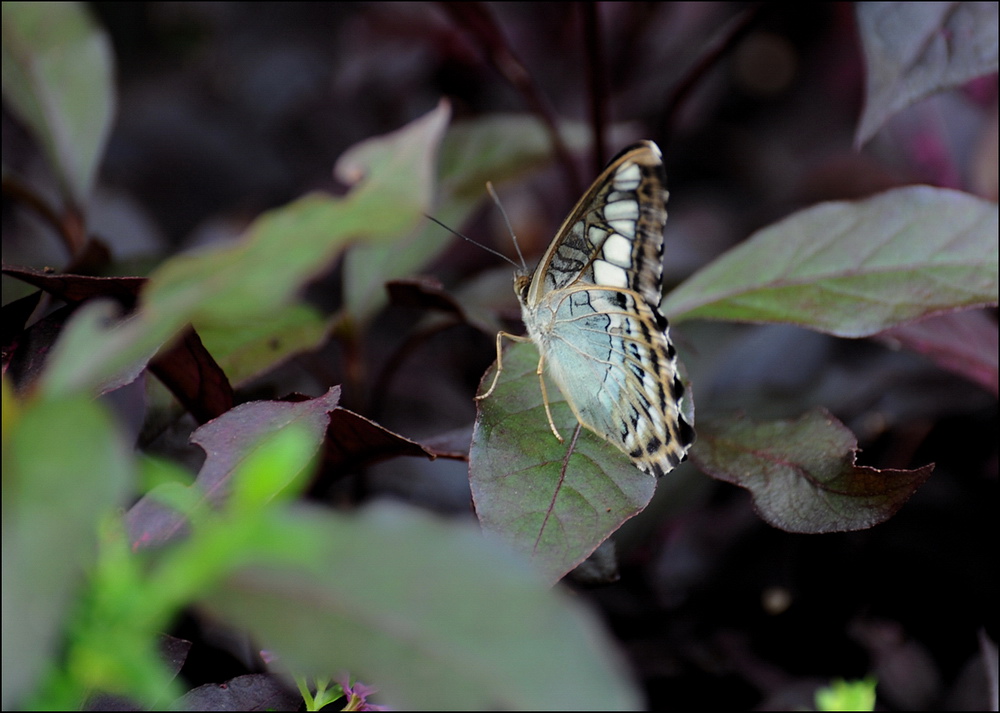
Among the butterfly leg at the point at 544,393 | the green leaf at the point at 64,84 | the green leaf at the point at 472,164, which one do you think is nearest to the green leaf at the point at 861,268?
the butterfly leg at the point at 544,393

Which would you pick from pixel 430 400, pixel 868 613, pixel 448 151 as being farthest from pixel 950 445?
pixel 448 151

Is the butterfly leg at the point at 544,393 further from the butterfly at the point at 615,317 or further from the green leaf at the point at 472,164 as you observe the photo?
the green leaf at the point at 472,164

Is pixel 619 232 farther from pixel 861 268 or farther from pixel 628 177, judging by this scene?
pixel 861 268

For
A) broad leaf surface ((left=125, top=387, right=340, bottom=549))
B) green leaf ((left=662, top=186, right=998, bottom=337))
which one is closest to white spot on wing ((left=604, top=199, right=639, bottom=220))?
green leaf ((left=662, top=186, right=998, bottom=337))

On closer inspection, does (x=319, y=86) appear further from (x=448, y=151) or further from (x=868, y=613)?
(x=868, y=613)

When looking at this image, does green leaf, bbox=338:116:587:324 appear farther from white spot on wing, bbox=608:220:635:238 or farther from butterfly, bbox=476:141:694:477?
white spot on wing, bbox=608:220:635:238

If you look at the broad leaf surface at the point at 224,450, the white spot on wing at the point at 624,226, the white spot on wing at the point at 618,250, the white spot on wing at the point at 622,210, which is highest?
the broad leaf surface at the point at 224,450
